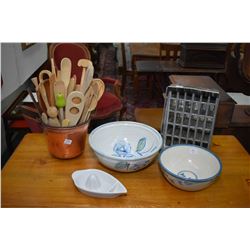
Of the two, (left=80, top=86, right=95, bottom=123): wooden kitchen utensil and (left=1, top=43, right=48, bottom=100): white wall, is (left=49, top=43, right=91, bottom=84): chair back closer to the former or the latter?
(left=1, top=43, right=48, bottom=100): white wall

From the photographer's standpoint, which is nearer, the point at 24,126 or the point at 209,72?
the point at 24,126

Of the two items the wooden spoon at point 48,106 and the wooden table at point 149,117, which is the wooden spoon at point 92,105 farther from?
the wooden table at point 149,117

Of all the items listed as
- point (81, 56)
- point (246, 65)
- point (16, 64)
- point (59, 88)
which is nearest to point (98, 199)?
point (59, 88)

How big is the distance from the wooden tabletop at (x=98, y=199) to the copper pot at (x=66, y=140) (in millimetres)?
24

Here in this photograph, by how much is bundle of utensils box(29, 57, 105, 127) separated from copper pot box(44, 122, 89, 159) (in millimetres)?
15

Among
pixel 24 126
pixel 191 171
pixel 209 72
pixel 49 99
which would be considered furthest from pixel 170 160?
pixel 209 72

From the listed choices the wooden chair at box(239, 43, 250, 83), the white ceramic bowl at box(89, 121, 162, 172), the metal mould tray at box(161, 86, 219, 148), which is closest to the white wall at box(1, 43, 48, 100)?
the white ceramic bowl at box(89, 121, 162, 172)

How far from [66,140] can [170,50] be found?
271 centimetres

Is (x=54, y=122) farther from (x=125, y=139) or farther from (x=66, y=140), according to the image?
(x=125, y=139)

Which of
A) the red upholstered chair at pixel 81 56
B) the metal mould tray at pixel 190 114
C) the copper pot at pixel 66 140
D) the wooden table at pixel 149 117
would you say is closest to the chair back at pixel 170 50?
the red upholstered chair at pixel 81 56

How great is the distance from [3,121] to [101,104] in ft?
2.27

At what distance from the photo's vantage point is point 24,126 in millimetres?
1711

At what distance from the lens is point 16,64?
1.75 meters
